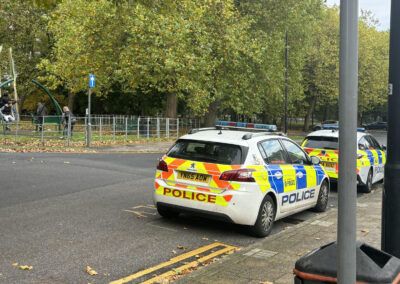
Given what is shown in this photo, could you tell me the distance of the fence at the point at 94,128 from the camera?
70.5 feet

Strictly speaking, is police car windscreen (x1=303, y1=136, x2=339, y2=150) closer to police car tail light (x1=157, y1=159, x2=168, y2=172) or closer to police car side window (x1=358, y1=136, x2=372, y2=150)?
police car side window (x1=358, y1=136, x2=372, y2=150)

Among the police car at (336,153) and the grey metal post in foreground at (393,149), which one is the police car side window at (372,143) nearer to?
the police car at (336,153)

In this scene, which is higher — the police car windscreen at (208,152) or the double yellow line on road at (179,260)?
the police car windscreen at (208,152)

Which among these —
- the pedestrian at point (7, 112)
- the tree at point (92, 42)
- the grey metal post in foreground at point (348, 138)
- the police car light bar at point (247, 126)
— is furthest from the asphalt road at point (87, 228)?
the tree at point (92, 42)

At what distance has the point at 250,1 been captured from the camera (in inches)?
1273

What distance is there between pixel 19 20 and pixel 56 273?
3827 cm

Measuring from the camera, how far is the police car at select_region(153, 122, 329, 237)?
700cm

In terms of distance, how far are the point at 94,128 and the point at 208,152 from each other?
16.8 m

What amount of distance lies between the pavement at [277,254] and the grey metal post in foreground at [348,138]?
2403mm

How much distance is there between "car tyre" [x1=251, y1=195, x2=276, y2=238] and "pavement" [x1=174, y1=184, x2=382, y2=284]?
0.32m

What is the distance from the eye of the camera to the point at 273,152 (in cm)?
803

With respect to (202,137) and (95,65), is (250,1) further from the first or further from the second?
(202,137)

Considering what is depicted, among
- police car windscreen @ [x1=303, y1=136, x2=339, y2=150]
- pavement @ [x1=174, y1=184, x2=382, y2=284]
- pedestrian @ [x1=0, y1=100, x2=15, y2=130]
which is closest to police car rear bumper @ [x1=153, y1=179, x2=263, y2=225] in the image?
pavement @ [x1=174, y1=184, x2=382, y2=284]

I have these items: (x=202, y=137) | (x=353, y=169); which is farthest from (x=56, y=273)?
(x=353, y=169)
